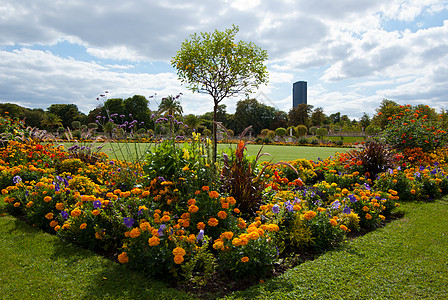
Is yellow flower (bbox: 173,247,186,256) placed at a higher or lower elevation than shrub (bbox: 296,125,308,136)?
lower

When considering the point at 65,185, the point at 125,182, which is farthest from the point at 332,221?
the point at 65,185

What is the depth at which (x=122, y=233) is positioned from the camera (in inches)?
113

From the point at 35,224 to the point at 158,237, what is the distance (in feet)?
7.50

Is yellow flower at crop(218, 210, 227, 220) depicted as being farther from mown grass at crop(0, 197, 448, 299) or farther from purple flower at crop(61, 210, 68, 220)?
purple flower at crop(61, 210, 68, 220)

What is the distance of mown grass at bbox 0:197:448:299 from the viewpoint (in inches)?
85.0

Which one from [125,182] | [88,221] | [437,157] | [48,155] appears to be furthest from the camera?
[437,157]

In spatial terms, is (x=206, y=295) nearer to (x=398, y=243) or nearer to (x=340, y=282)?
(x=340, y=282)

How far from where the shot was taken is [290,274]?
242 cm

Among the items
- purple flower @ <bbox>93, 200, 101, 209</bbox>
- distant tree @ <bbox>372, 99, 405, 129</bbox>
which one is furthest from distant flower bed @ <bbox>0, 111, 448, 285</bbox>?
distant tree @ <bbox>372, 99, 405, 129</bbox>

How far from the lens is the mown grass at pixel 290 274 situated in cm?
216

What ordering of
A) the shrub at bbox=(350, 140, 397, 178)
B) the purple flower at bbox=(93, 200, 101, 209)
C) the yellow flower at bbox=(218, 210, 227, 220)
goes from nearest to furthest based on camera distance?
the yellow flower at bbox=(218, 210, 227, 220) → the purple flower at bbox=(93, 200, 101, 209) → the shrub at bbox=(350, 140, 397, 178)

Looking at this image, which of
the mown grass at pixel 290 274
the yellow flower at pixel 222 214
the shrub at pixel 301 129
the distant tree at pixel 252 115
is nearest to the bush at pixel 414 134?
the mown grass at pixel 290 274

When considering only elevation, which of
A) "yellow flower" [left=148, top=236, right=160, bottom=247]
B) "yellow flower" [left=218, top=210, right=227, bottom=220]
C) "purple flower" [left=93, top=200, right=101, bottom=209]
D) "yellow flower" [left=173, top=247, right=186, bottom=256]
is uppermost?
"purple flower" [left=93, top=200, right=101, bottom=209]

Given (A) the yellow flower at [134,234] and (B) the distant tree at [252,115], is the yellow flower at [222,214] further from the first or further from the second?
(B) the distant tree at [252,115]
